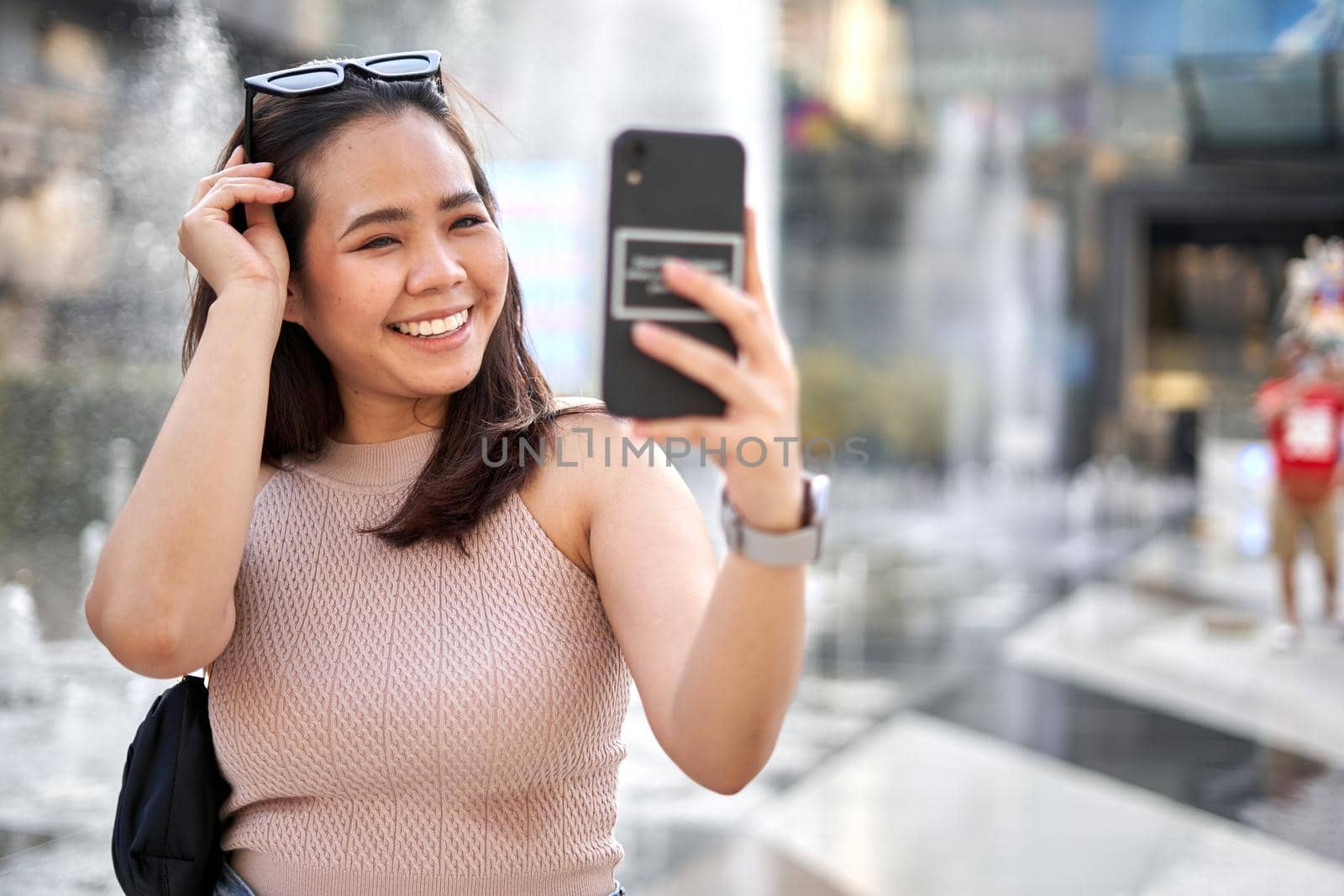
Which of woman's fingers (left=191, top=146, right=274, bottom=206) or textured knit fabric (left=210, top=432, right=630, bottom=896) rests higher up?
woman's fingers (left=191, top=146, right=274, bottom=206)

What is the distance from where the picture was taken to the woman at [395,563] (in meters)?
1.28

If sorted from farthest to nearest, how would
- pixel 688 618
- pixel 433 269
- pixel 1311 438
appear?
pixel 1311 438 → pixel 433 269 → pixel 688 618

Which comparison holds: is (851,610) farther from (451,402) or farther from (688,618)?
(688,618)

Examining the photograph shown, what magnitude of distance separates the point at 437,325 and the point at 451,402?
15 centimetres

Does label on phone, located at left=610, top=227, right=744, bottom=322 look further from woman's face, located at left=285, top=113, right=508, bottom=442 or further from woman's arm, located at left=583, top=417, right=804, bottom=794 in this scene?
woman's face, located at left=285, top=113, right=508, bottom=442

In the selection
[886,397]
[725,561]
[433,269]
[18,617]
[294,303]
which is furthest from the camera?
[886,397]

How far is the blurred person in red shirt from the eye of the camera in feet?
22.0

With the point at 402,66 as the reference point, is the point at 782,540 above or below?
below

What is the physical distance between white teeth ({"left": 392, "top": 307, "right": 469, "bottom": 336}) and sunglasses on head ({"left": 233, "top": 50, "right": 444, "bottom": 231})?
229mm

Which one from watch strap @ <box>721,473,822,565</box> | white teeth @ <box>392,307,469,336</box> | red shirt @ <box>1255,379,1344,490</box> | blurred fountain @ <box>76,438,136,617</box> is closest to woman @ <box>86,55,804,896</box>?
white teeth @ <box>392,307,469,336</box>

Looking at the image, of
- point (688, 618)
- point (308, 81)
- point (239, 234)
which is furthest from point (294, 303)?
point (688, 618)

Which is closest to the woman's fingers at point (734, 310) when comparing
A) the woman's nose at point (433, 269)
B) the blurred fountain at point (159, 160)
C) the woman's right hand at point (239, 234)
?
the woman's nose at point (433, 269)

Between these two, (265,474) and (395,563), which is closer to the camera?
(395,563)

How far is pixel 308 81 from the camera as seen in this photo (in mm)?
1408
